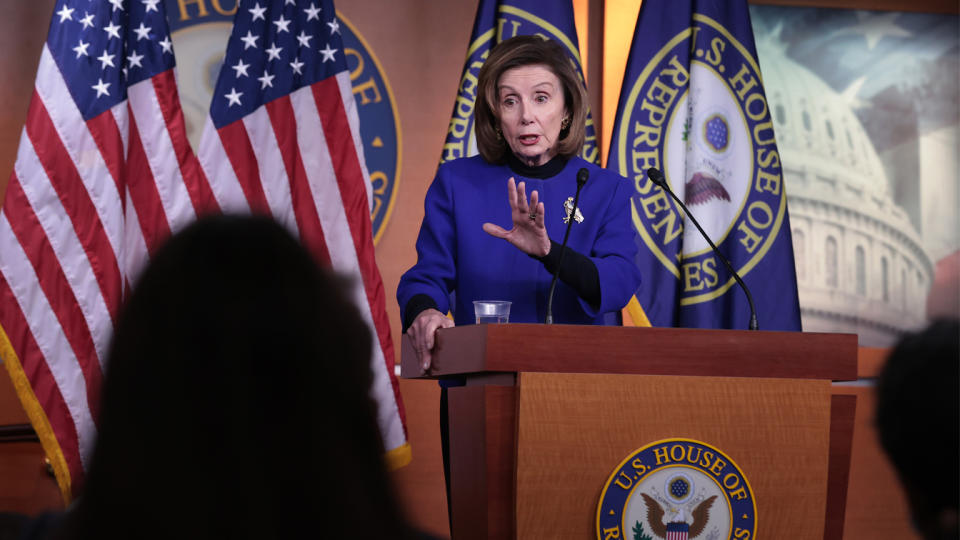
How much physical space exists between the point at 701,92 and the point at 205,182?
2.03 m

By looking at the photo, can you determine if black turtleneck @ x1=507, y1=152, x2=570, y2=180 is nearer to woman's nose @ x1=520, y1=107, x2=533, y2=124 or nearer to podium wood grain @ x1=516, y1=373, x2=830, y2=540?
woman's nose @ x1=520, y1=107, x2=533, y2=124

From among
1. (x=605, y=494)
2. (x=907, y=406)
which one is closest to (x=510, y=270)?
(x=605, y=494)

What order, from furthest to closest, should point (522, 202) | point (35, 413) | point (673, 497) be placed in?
point (35, 413), point (522, 202), point (673, 497)

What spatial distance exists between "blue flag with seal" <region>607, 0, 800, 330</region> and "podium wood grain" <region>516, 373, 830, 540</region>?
2135mm

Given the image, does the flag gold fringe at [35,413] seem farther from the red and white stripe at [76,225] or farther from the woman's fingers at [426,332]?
the woman's fingers at [426,332]

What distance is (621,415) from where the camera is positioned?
1725mm

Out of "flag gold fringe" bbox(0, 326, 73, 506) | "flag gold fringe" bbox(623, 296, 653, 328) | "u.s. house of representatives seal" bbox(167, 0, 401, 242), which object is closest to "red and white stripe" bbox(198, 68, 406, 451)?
"u.s. house of representatives seal" bbox(167, 0, 401, 242)

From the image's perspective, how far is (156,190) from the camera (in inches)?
138

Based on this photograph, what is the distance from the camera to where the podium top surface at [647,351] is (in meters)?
1.70

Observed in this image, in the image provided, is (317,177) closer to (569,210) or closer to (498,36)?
(498,36)

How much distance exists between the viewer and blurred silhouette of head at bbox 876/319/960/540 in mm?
816

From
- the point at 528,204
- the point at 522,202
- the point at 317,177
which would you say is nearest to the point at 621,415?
the point at 522,202

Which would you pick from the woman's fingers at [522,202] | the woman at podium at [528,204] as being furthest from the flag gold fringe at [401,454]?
the woman's fingers at [522,202]

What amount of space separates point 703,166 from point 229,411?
142 inches
